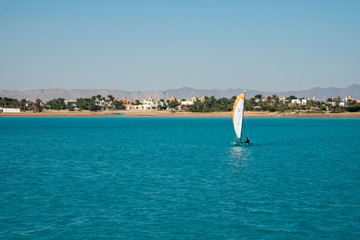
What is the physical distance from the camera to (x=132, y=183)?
3588 cm

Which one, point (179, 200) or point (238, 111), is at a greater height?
point (238, 111)

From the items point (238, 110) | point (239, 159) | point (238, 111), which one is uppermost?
point (238, 110)

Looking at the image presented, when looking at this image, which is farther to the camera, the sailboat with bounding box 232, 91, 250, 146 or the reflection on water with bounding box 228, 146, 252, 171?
the sailboat with bounding box 232, 91, 250, 146

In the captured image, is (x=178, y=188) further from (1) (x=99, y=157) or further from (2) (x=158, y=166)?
(1) (x=99, y=157)

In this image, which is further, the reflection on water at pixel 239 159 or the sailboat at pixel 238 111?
the sailboat at pixel 238 111

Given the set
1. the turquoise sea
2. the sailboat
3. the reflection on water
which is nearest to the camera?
the turquoise sea

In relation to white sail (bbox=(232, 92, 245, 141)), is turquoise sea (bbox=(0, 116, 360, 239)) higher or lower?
lower

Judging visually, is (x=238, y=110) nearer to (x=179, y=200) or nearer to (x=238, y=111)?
(x=238, y=111)

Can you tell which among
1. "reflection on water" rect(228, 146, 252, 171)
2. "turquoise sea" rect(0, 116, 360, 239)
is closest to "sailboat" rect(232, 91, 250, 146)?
"reflection on water" rect(228, 146, 252, 171)

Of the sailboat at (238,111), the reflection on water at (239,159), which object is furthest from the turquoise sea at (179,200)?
the sailboat at (238,111)

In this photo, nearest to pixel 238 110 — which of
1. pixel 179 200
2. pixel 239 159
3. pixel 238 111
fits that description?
pixel 238 111

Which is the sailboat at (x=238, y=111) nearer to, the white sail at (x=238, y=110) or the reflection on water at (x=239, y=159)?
the white sail at (x=238, y=110)

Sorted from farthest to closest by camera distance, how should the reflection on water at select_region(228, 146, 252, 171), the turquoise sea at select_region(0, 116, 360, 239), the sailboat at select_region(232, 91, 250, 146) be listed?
the sailboat at select_region(232, 91, 250, 146) → the reflection on water at select_region(228, 146, 252, 171) → the turquoise sea at select_region(0, 116, 360, 239)

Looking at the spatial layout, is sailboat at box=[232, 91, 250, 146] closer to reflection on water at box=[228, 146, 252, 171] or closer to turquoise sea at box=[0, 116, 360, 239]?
reflection on water at box=[228, 146, 252, 171]
